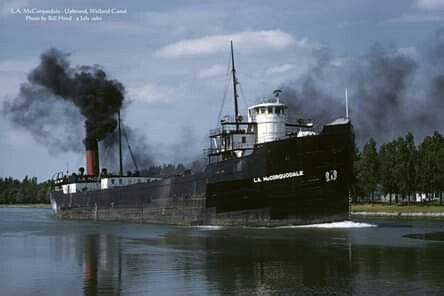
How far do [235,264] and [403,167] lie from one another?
5763cm

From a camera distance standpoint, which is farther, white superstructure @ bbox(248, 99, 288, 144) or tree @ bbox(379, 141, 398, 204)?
tree @ bbox(379, 141, 398, 204)

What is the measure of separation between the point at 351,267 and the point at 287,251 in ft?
21.3

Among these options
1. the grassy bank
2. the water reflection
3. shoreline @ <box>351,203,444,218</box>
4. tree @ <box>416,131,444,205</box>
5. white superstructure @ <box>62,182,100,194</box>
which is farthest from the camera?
white superstructure @ <box>62,182,100,194</box>

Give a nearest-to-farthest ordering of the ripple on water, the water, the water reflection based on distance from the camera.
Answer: the water, the water reflection, the ripple on water

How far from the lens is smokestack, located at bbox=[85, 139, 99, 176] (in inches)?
3364

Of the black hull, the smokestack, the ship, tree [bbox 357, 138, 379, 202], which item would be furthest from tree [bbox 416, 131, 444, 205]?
the smokestack

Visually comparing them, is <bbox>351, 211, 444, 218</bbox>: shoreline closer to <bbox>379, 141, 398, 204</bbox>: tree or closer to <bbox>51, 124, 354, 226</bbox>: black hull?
<bbox>379, 141, 398, 204</bbox>: tree

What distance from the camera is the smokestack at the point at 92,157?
8544cm

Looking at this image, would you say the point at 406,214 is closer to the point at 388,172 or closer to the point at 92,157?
the point at 388,172

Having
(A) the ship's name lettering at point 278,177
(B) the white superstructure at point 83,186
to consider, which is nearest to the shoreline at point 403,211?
(A) the ship's name lettering at point 278,177

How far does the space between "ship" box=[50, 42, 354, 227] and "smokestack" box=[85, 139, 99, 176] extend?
21.7m

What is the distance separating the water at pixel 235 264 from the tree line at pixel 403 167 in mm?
35360

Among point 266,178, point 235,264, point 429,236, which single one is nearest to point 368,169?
point 266,178

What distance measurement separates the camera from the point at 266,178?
47906 mm
